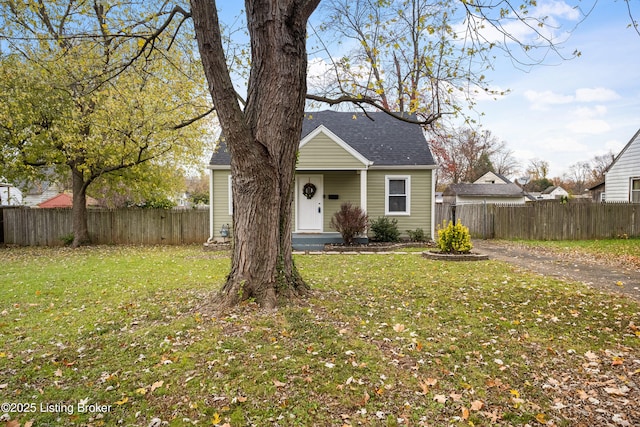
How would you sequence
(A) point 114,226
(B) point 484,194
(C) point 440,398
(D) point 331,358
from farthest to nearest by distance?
(B) point 484,194
(A) point 114,226
(D) point 331,358
(C) point 440,398

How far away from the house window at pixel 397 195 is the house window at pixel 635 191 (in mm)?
10969

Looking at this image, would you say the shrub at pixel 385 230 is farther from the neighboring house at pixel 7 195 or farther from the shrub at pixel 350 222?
the neighboring house at pixel 7 195

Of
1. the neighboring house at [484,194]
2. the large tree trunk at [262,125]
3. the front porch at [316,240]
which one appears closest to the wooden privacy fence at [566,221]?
the front porch at [316,240]

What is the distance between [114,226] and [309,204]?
8.37 meters

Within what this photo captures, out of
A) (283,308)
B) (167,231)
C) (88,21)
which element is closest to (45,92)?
(88,21)

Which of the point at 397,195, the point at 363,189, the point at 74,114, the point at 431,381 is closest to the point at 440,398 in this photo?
the point at 431,381

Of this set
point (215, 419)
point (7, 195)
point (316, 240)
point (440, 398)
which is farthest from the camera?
point (7, 195)

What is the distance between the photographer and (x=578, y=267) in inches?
354

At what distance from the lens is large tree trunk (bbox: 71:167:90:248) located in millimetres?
14289

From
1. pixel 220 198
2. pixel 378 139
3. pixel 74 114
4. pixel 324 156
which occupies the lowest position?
pixel 220 198

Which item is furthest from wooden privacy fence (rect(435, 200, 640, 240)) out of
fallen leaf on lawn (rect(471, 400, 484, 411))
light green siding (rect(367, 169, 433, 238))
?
fallen leaf on lawn (rect(471, 400, 484, 411))

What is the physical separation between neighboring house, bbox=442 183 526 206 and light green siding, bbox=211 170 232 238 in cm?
2294

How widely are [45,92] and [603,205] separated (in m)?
21.7

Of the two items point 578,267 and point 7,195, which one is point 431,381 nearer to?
point 578,267
